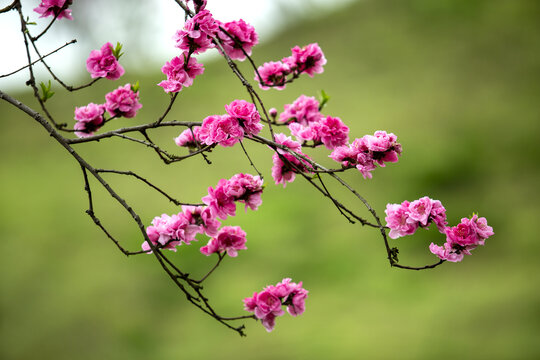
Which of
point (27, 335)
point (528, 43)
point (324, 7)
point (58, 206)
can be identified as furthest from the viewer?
point (324, 7)

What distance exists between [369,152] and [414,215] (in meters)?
0.19

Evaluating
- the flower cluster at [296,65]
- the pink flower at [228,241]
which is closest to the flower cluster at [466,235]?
the pink flower at [228,241]

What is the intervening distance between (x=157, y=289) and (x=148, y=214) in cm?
111

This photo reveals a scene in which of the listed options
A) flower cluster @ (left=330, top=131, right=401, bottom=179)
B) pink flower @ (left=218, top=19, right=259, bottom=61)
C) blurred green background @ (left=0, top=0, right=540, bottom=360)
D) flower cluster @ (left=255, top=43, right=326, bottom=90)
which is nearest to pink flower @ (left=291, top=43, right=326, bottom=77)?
flower cluster @ (left=255, top=43, right=326, bottom=90)

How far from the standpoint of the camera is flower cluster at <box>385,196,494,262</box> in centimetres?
120

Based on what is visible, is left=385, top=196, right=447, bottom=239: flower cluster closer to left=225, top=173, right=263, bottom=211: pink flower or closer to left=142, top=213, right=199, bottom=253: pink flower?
left=225, top=173, right=263, bottom=211: pink flower

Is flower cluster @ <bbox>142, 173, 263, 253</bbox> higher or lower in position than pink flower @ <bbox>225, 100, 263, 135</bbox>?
lower

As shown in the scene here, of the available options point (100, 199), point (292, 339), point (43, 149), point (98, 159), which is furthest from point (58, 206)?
point (292, 339)

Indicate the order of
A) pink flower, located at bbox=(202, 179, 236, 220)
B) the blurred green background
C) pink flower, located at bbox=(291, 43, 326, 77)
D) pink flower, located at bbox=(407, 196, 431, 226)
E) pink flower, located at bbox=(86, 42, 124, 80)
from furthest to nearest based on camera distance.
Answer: the blurred green background < pink flower, located at bbox=(291, 43, 326, 77) < pink flower, located at bbox=(86, 42, 124, 80) < pink flower, located at bbox=(202, 179, 236, 220) < pink flower, located at bbox=(407, 196, 431, 226)

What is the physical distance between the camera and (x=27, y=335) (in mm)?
4438

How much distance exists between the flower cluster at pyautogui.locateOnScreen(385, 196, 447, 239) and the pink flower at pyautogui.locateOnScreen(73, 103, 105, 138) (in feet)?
3.19

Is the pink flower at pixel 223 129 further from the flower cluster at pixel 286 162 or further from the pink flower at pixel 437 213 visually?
the pink flower at pixel 437 213

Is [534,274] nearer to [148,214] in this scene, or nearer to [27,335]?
[148,214]

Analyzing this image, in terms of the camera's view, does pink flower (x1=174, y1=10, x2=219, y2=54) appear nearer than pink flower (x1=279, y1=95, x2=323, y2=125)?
Yes
